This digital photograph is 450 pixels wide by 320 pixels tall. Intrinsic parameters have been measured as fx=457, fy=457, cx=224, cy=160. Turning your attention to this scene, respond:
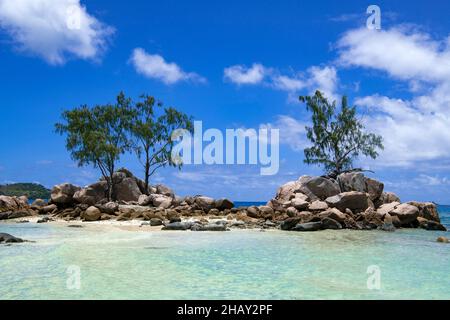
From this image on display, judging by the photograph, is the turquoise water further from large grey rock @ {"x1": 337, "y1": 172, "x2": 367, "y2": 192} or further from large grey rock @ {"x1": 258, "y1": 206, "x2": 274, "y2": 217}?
large grey rock @ {"x1": 337, "y1": 172, "x2": 367, "y2": 192}

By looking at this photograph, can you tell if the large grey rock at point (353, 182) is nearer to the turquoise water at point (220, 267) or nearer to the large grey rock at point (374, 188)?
the large grey rock at point (374, 188)

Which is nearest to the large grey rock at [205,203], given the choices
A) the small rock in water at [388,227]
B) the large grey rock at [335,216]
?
the large grey rock at [335,216]

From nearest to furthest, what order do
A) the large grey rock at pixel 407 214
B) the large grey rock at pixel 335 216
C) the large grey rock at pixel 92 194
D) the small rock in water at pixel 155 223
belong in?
the small rock in water at pixel 155 223 < the large grey rock at pixel 335 216 < the large grey rock at pixel 407 214 < the large grey rock at pixel 92 194

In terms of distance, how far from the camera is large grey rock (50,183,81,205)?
→ 144 feet

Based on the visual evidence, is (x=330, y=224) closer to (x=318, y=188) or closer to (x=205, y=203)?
(x=318, y=188)

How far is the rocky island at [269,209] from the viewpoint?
29016mm

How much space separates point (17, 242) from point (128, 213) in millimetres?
15420

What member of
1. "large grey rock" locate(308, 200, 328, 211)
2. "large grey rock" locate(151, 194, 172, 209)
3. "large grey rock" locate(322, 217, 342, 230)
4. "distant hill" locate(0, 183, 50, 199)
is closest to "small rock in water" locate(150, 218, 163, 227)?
→ "large grey rock" locate(322, 217, 342, 230)

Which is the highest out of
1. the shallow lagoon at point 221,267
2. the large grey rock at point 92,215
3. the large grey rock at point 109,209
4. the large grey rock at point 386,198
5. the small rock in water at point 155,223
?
the large grey rock at point 386,198

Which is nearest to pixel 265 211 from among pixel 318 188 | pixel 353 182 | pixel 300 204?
pixel 300 204

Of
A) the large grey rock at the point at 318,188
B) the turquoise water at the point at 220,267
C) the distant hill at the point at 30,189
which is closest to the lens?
the turquoise water at the point at 220,267

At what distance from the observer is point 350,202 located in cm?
3372

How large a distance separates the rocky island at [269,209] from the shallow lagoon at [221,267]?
655 cm

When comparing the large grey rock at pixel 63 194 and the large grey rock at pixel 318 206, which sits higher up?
the large grey rock at pixel 63 194
